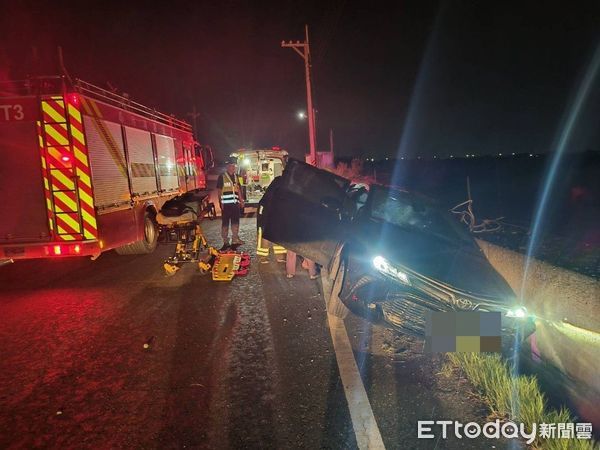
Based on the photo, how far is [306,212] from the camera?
5020mm

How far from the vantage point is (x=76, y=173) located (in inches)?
247

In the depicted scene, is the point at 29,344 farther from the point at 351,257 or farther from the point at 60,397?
the point at 351,257

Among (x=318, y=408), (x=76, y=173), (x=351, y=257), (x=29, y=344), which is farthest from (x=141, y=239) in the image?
(x=318, y=408)

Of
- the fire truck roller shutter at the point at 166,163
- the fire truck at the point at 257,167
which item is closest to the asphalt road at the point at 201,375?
the fire truck roller shutter at the point at 166,163

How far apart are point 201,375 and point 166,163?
771 cm

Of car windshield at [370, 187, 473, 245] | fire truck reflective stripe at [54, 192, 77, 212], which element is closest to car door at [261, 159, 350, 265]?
car windshield at [370, 187, 473, 245]

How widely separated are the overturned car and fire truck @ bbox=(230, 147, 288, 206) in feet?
37.3

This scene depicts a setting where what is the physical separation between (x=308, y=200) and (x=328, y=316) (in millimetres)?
1402

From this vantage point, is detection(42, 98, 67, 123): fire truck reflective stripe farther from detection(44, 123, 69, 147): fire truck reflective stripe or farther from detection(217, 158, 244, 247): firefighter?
detection(217, 158, 244, 247): firefighter

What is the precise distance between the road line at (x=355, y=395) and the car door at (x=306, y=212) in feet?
2.90

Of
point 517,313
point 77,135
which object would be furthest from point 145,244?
point 517,313

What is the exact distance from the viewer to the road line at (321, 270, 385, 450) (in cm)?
274

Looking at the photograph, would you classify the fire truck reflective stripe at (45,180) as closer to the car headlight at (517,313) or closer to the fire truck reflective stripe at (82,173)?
the fire truck reflective stripe at (82,173)

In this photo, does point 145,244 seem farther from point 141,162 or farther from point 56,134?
point 56,134
